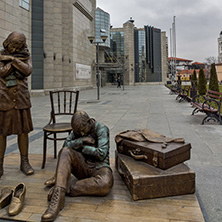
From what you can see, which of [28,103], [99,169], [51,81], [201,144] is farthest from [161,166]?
[51,81]

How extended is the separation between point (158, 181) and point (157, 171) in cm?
13

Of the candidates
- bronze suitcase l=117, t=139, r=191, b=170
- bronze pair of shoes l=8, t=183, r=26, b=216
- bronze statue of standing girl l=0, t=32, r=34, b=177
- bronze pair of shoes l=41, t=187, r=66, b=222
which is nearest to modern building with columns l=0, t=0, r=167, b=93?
bronze statue of standing girl l=0, t=32, r=34, b=177

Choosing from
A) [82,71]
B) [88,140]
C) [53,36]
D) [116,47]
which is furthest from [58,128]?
[116,47]

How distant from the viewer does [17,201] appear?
2461mm

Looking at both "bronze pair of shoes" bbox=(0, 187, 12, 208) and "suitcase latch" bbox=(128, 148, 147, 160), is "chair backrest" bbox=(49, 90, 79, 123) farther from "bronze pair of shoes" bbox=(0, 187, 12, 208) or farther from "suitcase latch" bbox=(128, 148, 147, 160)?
"bronze pair of shoes" bbox=(0, 187, 12, 208)

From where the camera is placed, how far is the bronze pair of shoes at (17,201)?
2348 mm

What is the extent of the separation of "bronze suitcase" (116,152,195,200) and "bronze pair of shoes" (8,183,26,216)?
3.86 ft

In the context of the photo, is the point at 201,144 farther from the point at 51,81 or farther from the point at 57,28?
the point at 57,28

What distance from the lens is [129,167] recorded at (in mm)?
2809

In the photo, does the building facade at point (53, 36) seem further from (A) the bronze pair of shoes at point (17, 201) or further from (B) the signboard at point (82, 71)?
(A) the bronze pair of shoes at point (17, 201)

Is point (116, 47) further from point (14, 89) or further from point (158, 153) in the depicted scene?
point (158, 153)

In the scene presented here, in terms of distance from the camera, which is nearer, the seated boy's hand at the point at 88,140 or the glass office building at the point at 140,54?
the seated boy's hand at the point at 88,140

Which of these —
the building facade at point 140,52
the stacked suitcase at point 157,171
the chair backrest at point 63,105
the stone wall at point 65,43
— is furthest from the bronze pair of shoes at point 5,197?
the building facade at point 140,52

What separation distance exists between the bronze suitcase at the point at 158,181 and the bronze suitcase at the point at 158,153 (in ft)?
0.27
